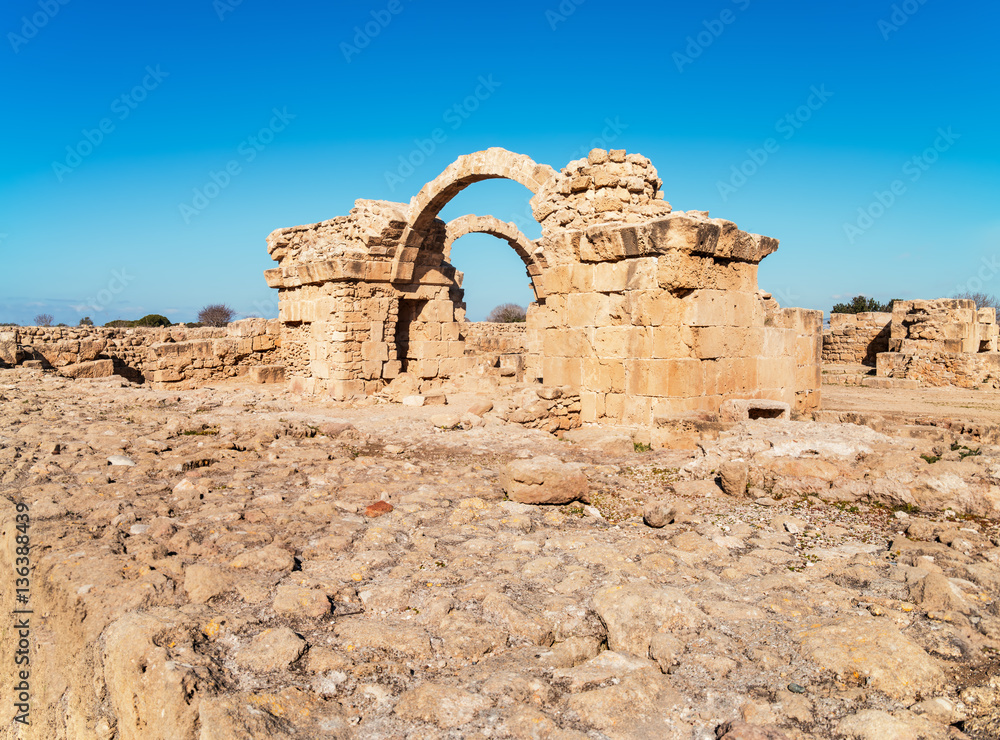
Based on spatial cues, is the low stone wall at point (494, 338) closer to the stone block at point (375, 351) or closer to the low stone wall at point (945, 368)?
the stone block at point (375, 351)

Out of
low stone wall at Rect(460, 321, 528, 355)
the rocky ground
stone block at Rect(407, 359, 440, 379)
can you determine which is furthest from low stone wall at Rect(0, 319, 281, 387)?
low stone wall at Rect(460, 321, 528, 355)

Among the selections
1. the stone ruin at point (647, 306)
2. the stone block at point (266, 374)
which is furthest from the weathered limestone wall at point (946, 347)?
the stone block at point (266, 374)

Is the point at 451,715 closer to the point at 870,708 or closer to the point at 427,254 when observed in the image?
the point at 870,708

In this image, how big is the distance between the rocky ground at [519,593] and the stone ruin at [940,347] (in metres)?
9.59

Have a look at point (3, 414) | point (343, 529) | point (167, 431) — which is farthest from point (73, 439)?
point (343, 529)

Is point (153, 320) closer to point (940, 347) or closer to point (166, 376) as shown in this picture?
point (166, 376)

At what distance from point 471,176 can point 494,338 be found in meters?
11.0

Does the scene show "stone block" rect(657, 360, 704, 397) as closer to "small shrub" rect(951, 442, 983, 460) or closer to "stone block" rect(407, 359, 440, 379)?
"small shrub" rect(951, 442, 983, 460)

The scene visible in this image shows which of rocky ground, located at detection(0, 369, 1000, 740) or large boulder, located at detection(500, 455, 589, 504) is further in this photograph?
large boulder, located at detection(500, 455, 589, 504)

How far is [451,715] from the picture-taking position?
2.09 m

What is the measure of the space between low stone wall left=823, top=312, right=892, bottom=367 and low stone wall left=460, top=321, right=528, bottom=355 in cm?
890

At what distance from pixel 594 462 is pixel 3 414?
6.43 m

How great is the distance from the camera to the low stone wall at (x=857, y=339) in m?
17.2

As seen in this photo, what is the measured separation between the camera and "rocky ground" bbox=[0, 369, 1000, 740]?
2098mm
